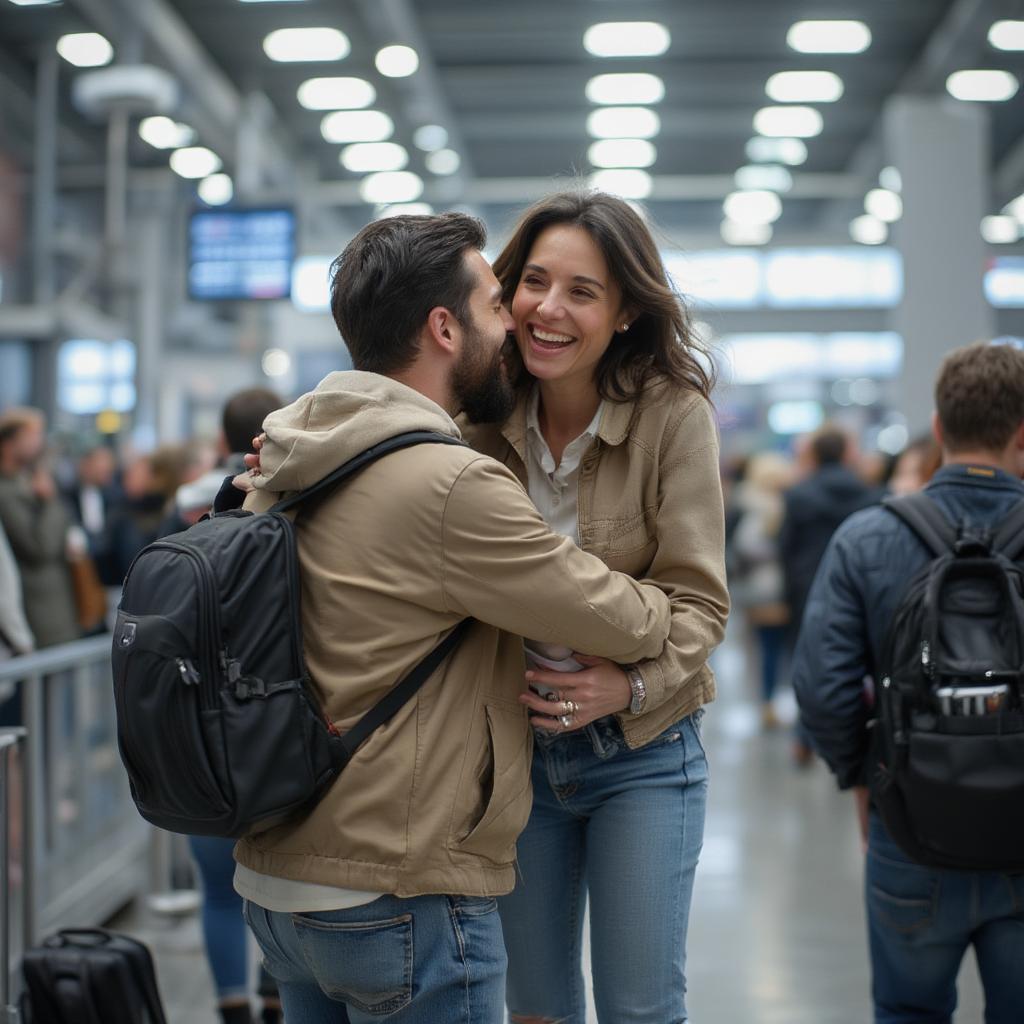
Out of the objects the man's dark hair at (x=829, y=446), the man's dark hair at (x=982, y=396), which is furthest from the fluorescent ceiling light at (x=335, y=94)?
the man's dark hair at (x=982, y=396)

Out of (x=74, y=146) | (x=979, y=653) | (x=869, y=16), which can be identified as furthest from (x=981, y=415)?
(x=74, y=146)

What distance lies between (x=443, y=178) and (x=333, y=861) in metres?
18.4

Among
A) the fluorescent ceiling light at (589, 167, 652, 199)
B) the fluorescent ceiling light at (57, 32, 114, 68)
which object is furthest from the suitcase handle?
the fluorescent ceiling light at (589, 167, 652, 199)

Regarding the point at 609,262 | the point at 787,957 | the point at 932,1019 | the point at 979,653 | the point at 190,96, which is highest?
the point at 190,96

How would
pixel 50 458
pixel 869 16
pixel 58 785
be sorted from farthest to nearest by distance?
1. pixel 869 16
2. pixel 50 458
3. pixel 58 785

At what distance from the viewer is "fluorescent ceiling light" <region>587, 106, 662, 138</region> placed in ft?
54.0

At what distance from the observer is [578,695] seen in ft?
6.61

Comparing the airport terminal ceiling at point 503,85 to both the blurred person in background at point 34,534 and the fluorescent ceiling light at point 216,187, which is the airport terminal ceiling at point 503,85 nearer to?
the fluorescent ceiling light at point 216,187

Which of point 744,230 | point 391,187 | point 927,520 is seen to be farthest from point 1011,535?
point 744,230

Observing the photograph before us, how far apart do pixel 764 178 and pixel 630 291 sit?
1919 cm

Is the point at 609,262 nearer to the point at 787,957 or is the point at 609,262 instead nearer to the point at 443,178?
the point at 787,957

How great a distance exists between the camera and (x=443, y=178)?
19.4 meters

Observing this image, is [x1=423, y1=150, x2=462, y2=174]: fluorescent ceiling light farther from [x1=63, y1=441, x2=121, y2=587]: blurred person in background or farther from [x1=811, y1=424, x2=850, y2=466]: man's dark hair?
[x1=811, y1=424, x2=850, y2=466]: man's dark hair

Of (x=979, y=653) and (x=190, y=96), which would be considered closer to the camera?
(x=979, y=653)
